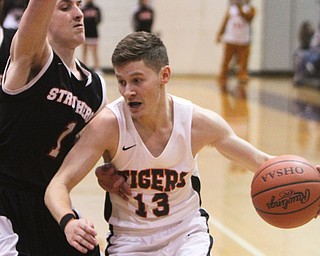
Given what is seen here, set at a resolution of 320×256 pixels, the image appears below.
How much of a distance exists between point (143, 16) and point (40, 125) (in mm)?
12768

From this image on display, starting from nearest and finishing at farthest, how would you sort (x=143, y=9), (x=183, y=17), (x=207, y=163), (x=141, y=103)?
(x=141, y=103), (x=207, y=163), (x=143, y=9), (x=183, y=17)

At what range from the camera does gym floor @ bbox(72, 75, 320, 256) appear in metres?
5.45

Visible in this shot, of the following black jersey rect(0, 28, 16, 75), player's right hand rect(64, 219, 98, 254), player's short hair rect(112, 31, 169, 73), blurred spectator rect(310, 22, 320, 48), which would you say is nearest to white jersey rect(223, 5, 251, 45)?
blurred spectator rect(310, 22, 320, 48)

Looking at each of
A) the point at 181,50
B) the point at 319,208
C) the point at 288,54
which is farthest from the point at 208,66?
the point at 319,208

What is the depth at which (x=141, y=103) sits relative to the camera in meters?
3.46

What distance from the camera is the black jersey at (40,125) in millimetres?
3498

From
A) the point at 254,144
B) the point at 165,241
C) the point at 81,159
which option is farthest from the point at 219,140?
the point at 254,144

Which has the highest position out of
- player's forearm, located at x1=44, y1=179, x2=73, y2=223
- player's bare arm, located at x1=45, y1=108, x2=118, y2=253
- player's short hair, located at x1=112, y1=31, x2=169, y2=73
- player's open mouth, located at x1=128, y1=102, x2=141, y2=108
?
player's short hair, located at x1=112, y1=31, x2=169, y2=73

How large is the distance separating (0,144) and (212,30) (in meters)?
14.1

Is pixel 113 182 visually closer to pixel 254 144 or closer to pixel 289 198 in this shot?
pixel 289 198

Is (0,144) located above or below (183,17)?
above

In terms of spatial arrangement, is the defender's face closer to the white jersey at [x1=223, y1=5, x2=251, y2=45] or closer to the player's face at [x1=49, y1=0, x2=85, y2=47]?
the player's face at [x1=49, y1=0, x2=85, y2=47]

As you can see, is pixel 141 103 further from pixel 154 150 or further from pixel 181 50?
pixel 181 50

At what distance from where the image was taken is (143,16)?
634 inches
